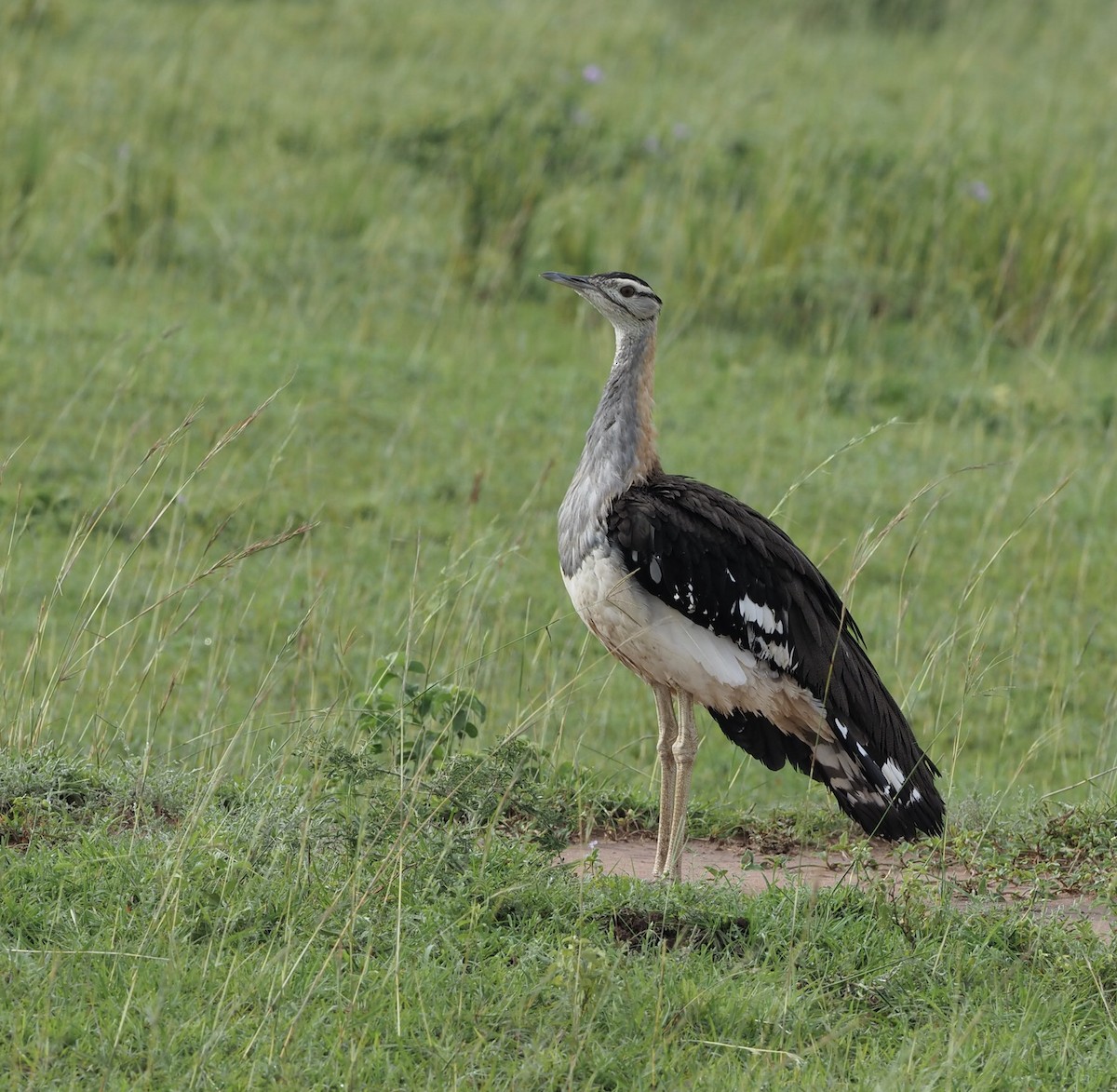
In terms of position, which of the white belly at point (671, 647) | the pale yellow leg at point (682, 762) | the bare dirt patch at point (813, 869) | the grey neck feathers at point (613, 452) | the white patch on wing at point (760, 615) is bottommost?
the bare dirt patch at point (813, 869)

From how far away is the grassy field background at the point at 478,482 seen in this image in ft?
12.4

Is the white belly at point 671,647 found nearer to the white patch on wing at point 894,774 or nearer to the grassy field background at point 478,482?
the white patch on wing at point 894,774

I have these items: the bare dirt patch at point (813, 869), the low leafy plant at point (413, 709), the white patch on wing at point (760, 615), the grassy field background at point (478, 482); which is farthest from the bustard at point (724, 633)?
the low leafy plant at point (413, 709)

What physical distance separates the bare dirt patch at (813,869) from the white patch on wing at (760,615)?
2.00 ft

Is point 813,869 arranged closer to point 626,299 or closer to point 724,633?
point 724,633

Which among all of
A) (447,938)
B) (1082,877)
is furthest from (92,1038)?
(1082,877)

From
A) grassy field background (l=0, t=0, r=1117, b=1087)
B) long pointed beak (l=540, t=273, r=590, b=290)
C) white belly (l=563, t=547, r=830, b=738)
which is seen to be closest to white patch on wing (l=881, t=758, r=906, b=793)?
white belly (l=563, t=547, r=830, b=738)

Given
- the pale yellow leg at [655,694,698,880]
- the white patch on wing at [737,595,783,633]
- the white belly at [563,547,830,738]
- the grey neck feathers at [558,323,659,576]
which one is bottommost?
the pale yellow leg at [655,694,698,880]

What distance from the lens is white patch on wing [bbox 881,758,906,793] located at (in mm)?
4605

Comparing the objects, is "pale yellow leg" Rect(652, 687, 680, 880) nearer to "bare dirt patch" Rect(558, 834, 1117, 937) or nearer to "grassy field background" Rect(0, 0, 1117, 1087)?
"bare dirt patch" Rect(558, 834, 1117, 937)

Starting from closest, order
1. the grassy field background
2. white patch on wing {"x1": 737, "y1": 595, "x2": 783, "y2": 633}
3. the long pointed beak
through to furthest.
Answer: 1. the grassy field background
2. white patch on wing {"x1": 737, "y1": 595, "x2": 783, "y2": 633}
3. the long pointed beak

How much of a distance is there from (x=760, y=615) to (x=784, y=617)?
0.22ft

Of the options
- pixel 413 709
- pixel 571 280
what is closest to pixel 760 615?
pixel 413 709

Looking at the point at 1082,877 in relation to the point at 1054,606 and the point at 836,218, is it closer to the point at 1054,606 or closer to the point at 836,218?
the point at 1054,606
